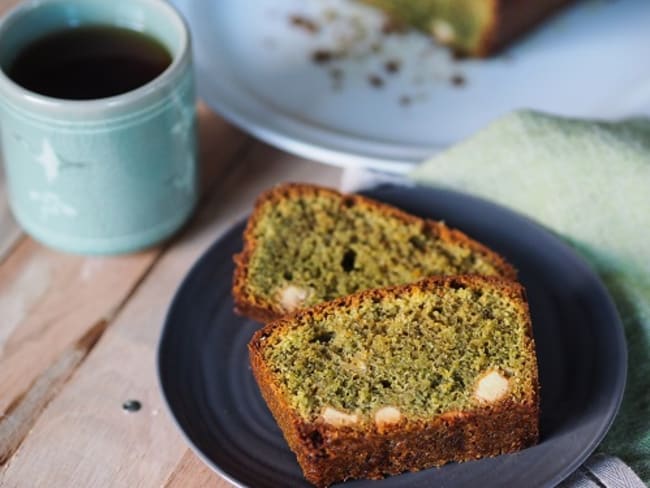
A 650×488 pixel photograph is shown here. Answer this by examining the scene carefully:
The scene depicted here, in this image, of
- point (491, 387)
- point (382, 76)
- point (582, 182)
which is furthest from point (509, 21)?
point (491, 387)

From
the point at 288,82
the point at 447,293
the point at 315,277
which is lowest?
the point at 288,82

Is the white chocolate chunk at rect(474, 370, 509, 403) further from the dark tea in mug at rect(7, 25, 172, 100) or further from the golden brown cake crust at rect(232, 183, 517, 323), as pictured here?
the dark tea in mug at rect(7, 25, 172, 100)

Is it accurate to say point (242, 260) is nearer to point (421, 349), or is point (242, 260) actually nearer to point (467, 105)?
point (421, 349)

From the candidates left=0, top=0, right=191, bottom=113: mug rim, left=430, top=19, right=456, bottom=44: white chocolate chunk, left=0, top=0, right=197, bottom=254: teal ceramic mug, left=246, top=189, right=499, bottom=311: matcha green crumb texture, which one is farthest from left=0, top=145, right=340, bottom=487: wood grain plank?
left=430, top=19, right=456, bottom=44: white chocolate chunk

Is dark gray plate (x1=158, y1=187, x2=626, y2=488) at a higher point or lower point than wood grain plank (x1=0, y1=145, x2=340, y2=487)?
higher

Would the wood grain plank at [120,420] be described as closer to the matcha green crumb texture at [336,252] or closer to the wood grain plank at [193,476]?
the wood grain plank at [193,476]

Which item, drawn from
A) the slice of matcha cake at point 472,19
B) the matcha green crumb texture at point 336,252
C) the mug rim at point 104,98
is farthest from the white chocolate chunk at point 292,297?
the slice of matcha cake at point 472,19

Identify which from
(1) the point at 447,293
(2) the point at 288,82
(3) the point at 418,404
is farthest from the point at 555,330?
(2) the point at 288,82
